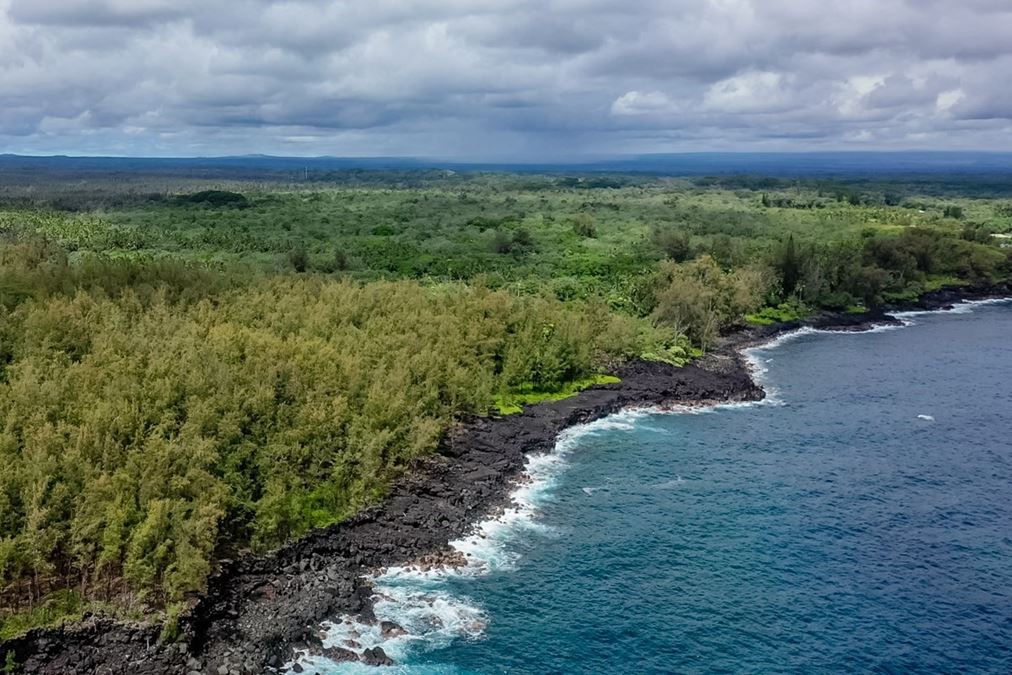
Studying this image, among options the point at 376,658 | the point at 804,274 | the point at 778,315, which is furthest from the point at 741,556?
the point at 804,274

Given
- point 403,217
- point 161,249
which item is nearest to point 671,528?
point 161,249

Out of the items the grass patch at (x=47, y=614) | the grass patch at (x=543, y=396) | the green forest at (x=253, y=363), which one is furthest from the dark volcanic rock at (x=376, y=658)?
the grass patch at (x=543, y=396)

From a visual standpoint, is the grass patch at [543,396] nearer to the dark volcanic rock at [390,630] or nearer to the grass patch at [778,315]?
the dark volcanic rock at [390,630]

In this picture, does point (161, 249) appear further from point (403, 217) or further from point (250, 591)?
point (250, 591)

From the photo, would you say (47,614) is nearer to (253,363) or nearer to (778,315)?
(253,363)

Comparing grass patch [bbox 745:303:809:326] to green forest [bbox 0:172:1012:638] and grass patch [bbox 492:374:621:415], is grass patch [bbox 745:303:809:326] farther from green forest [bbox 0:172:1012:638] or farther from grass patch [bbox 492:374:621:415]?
grass patch [bbox 492:374:621:415]
